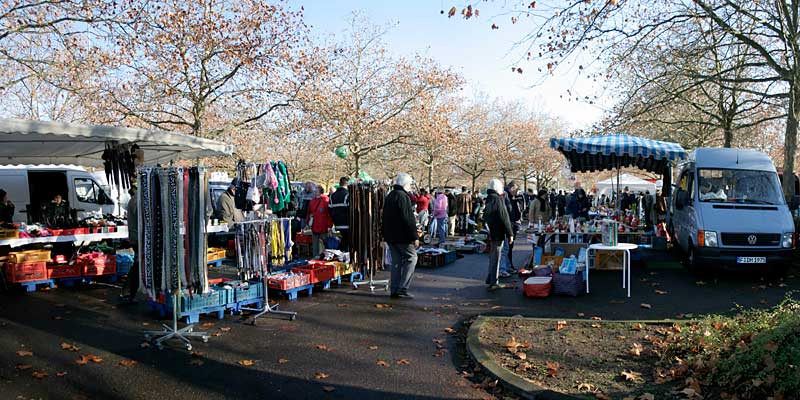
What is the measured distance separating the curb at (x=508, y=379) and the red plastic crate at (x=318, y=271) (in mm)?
3789

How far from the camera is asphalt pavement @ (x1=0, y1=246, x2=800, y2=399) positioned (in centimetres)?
494

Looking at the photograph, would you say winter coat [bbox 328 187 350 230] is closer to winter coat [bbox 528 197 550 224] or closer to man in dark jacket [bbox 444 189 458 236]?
winter coat [bbox 528 197 550 224]

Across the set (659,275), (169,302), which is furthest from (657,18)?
(169,302)

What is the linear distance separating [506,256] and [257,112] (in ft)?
45.4

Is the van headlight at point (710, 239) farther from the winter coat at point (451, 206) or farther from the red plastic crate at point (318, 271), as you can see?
the winter coat at point (451, 206)

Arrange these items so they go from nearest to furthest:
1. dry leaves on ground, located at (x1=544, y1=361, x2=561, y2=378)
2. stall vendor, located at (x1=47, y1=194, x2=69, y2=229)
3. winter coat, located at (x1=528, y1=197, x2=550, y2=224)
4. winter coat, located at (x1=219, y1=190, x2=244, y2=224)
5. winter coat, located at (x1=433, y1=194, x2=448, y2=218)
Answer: dry leaves on ground, located at (x1=544, y1=361, x2=561, y2=378) → winter coat, located at (x1=219, y1=190, x2=244, y2=224) → stall vendor, located at (x1=47, y1=194, x2=69, y2=229) → winter coat, located at (x1=528, y1=197, x2=550, y2=224) → winter coat, located at (x1=433, y1=194, x2=448, y2=218)

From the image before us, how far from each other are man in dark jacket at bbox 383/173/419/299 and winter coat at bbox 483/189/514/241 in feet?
4.82

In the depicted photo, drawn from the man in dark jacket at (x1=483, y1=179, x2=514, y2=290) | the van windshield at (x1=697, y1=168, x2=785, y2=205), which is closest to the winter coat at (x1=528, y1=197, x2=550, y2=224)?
the van windshield at (x1=697, y1=168, x2=785, y2=205)

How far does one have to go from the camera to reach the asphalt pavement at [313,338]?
16.2 feet

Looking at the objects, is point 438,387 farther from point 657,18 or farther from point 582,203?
point 582,203

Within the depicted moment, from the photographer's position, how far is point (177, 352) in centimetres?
600

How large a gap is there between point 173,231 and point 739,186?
1048 centimetres

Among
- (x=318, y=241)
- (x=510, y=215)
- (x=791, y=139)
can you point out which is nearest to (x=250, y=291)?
(x=318, y=241)

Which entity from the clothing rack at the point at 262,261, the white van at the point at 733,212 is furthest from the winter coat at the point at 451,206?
the clothing rack at the point at 262,261
